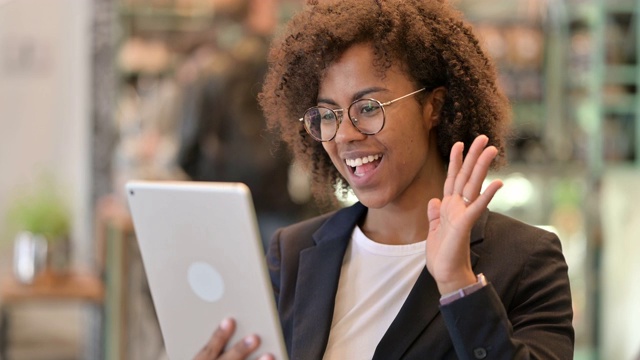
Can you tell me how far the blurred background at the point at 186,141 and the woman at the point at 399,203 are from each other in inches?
77.5

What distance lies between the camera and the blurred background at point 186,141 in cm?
498

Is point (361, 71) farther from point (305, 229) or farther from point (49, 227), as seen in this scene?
point (49, 227)

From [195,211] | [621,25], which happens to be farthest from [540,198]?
[195,211]

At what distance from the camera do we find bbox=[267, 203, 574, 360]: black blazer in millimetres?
1729

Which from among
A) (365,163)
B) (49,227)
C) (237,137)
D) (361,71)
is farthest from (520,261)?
(49,227)

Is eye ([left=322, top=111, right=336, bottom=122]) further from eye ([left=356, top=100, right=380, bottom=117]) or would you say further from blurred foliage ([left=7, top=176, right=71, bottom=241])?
blurred foliage ([left=7, top=176, right=71, bottom=241])

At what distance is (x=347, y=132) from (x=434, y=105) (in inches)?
7.8

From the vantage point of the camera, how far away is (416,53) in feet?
6.49

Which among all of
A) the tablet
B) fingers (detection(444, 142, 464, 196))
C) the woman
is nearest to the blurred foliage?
the woman

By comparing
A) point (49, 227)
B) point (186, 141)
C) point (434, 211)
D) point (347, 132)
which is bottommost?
point (49, 227)

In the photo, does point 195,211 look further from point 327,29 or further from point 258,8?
point 258,8

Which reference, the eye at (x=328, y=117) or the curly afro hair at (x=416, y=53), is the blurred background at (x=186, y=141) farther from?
the eye at (x=328, y=117)

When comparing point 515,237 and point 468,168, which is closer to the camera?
point 468,168

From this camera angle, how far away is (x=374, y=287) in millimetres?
2027
